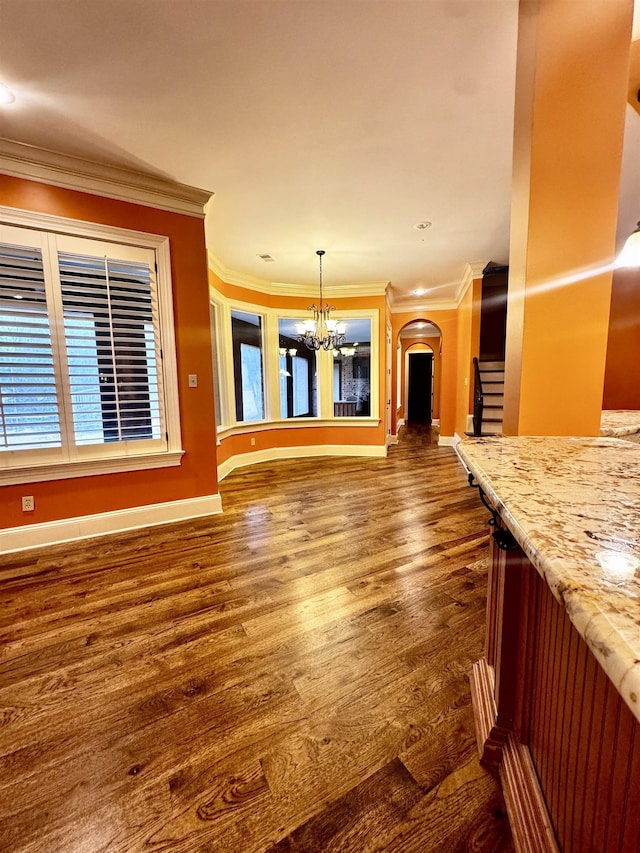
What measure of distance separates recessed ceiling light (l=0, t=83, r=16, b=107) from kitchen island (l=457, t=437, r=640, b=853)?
3.07 m

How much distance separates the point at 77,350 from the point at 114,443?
2.56 feet

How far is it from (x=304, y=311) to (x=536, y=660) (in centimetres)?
560

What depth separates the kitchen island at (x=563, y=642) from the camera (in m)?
0.43

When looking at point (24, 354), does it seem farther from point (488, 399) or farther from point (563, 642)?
point (488, 399)

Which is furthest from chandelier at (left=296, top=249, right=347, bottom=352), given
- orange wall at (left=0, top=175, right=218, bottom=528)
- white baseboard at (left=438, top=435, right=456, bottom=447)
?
white baseboard at (left=438, top=435, right=456, bottom=447)

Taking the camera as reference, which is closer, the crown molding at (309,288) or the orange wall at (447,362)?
the crown molding at (309,288)

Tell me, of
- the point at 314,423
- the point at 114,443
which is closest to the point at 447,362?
the point at 314,423

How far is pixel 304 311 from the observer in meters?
5.84

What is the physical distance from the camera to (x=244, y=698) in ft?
4.52

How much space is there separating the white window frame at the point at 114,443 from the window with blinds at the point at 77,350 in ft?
0.05

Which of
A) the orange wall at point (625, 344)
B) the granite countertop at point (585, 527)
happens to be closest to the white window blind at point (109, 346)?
the granite countertop at point (585, 527)

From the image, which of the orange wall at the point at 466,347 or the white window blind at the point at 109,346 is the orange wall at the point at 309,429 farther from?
the white window blind at the point at 109,346

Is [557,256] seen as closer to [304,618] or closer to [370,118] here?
[370,118]

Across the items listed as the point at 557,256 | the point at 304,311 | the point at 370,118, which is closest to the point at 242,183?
the point at 370,118
